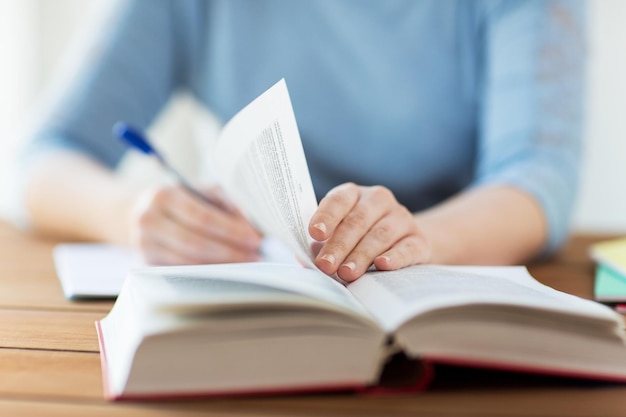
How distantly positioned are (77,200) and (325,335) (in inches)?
28.3

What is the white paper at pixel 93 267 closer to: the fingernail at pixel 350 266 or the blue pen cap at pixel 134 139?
the blue pen cap at pixel 134 139

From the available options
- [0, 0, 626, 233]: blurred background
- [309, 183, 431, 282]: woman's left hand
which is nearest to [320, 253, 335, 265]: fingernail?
[309, 183, 431, 282]: woman's left hand

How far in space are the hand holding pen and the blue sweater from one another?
1.29 ft

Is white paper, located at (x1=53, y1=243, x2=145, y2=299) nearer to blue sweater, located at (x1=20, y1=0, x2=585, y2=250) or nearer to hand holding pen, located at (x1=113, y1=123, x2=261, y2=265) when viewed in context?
hand holding pen, located at (x1=113, y1=123, x2=261, y2=265)

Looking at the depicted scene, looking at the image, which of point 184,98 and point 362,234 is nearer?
point 362,234

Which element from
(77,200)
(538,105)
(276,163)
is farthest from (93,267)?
(538,105)

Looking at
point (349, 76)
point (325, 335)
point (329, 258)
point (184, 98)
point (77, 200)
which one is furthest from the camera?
point (184, 98)

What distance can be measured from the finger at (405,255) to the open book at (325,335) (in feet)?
0.30

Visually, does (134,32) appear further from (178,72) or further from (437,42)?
(437,42)

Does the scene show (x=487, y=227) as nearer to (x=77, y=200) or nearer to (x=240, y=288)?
(x=240, y=288)

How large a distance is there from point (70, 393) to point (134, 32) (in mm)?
933

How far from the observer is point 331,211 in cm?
59

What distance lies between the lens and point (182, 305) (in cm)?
43

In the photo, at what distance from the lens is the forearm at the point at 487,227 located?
0.79 metres
